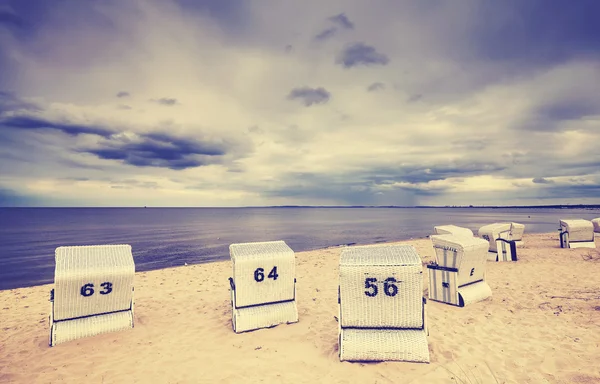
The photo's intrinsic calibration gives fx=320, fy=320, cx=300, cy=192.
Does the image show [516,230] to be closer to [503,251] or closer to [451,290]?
[503,251]

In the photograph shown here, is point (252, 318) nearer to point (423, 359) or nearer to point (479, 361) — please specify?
point (423, 359)

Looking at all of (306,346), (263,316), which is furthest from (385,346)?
(263,316)

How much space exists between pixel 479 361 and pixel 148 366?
6.55 metres

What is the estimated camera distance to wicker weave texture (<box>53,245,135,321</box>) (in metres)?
7.44

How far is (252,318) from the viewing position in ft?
26.6

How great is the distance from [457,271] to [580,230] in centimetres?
1611

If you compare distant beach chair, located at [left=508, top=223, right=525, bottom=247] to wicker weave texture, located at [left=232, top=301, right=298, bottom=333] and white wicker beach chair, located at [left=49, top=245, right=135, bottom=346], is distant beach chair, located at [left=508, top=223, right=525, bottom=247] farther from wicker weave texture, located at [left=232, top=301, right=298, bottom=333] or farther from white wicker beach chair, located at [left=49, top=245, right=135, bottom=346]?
white wicker beach chair, located at [left=49, top=245, right=135, bottom=346]

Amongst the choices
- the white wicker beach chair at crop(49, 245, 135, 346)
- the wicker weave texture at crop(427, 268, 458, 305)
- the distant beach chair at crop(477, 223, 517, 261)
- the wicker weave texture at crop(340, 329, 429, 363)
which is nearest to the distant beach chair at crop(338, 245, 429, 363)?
the wicker weave texture at crop(340, 329, 429, 363)

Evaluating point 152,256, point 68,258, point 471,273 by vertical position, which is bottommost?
point 152,256

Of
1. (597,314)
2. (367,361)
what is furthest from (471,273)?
(367,361)

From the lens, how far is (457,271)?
31.9 feet

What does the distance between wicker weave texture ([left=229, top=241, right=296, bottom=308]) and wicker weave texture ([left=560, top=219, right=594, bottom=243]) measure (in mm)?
20515

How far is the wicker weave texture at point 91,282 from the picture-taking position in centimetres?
744

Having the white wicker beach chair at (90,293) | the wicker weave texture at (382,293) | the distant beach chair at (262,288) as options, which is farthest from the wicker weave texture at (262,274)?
the white wicker beach chair at (90,293)
